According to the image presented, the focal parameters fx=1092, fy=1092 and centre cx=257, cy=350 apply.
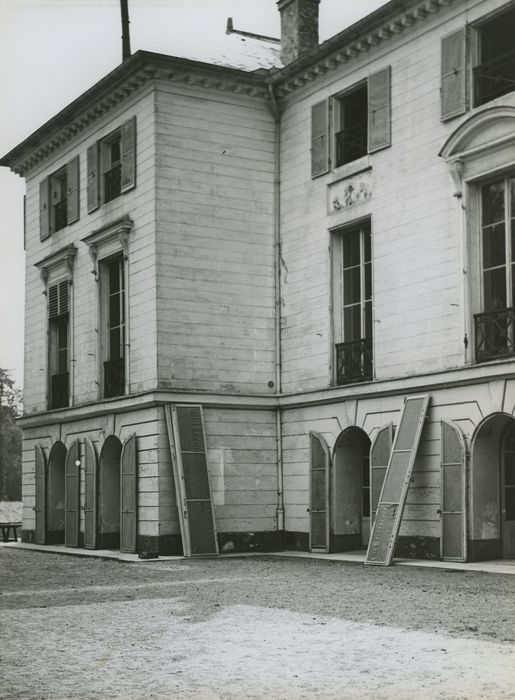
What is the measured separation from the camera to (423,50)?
18.1 meters

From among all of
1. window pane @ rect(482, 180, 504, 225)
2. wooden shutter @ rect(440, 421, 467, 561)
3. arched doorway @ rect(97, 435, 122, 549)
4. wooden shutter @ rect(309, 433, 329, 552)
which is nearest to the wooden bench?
arched doorway @ rect(97, 435, 122, 549)

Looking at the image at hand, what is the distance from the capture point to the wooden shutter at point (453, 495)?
54.3 feet

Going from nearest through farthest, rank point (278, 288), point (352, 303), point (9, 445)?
1. point (352, 303)
2. point (278, 288)
3. point (9, 445)

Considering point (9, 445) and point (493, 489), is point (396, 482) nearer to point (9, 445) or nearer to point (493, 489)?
point (493, 489)

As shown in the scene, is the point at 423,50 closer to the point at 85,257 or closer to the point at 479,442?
the point at 479,442

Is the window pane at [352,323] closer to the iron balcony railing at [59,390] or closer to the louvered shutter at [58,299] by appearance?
the louvered shutter at [58,299]

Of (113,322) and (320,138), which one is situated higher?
(320,138)

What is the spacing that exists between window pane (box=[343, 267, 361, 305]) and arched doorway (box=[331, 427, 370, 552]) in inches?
94.3

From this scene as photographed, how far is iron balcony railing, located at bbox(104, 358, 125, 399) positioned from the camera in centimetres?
2248

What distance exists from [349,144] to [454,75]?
10.8ft

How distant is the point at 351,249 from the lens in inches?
797

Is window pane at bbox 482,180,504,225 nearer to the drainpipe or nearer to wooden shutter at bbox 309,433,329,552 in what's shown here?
wooden shutter at bbox 309,433,329,552

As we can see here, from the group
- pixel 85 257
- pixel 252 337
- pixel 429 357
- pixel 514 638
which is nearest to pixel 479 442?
pixel 429 357

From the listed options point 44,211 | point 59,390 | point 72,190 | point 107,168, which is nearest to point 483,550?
point 107,168
